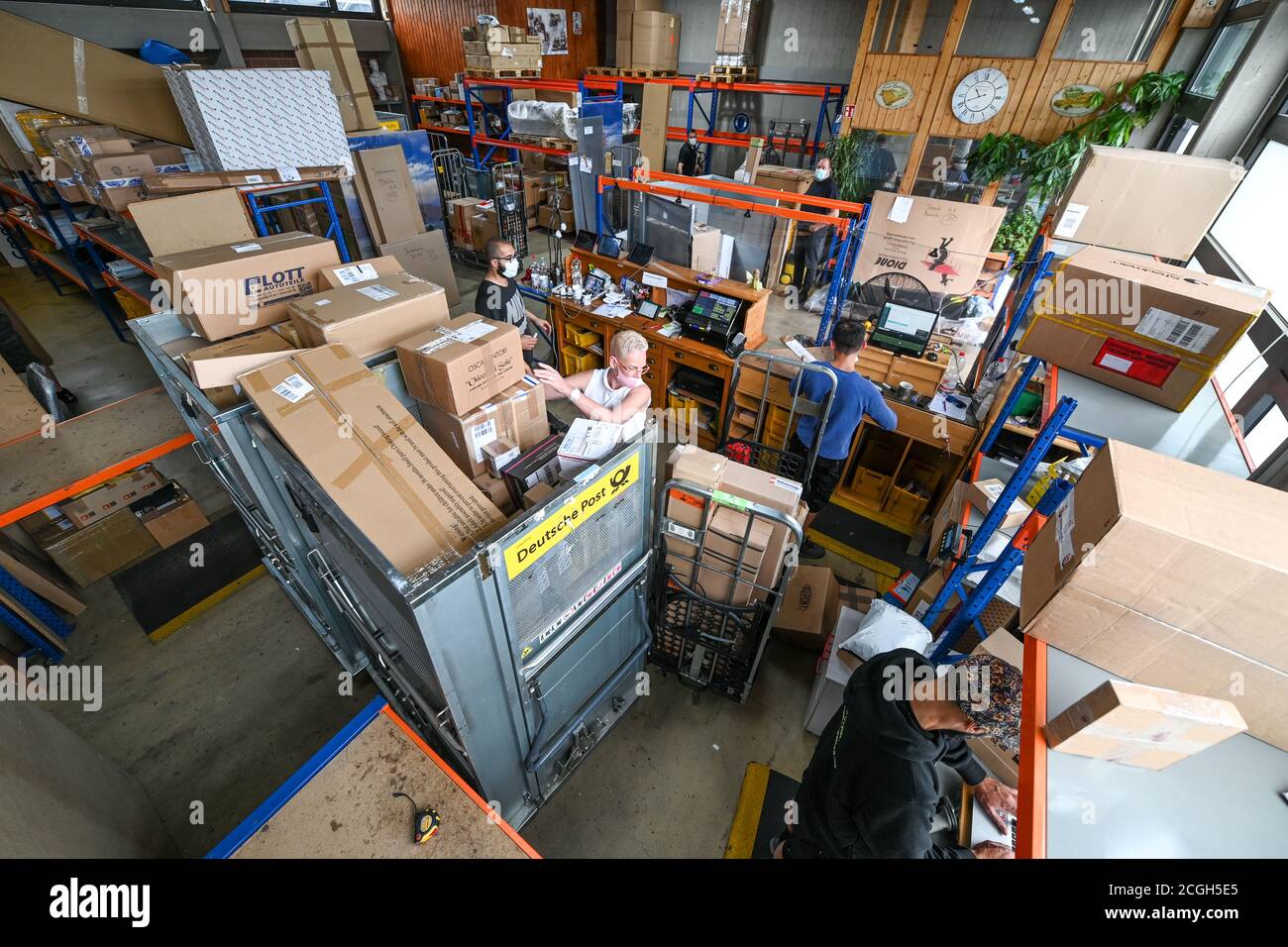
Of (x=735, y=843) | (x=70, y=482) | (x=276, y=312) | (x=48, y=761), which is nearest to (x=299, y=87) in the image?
(x=276, y=312)

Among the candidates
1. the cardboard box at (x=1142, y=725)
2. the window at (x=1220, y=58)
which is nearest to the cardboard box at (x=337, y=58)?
the cardboard box at (x=1142, y=725)

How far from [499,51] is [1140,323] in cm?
951

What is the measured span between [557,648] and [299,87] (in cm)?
544

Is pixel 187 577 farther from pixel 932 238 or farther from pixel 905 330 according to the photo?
pixel 932 238

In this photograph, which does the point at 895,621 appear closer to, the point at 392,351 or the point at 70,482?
the point at 392,351

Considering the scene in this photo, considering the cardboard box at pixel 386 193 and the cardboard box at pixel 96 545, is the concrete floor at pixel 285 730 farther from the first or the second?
the cardboard box at pixel 386 193

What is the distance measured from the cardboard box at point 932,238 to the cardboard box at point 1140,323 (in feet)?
4.41

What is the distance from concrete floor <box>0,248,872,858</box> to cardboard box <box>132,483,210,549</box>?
1.42 ft

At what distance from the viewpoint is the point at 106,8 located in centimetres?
737

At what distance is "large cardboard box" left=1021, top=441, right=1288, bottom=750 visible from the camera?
1140 mm

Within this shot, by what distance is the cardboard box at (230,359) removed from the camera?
6.33 ft

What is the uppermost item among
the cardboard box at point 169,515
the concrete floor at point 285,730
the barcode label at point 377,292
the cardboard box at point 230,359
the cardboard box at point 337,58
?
the cardboard box at point 337,58

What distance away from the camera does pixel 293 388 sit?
70.8 inches
